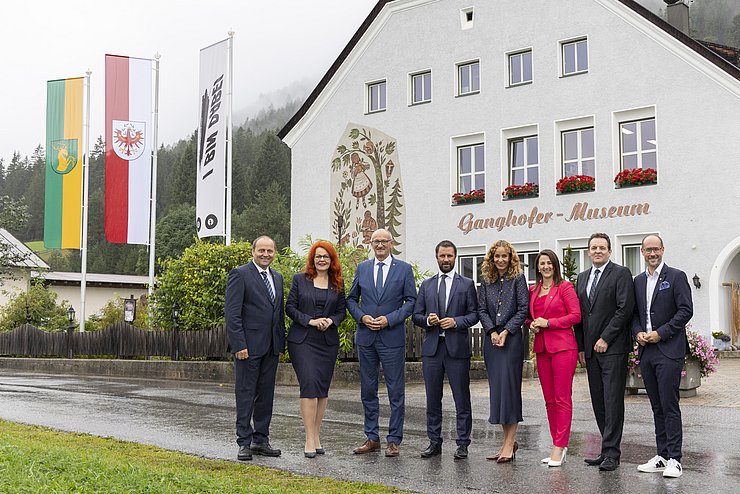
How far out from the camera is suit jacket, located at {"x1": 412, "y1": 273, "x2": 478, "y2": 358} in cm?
873

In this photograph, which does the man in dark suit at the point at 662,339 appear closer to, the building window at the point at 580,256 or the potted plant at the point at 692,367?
the potted plant at the point at 692,367

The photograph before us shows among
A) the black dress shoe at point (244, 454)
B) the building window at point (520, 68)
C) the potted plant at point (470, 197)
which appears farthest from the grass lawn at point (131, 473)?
the building window at point (520, 68)

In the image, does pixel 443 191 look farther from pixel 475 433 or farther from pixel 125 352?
pixel 475 433

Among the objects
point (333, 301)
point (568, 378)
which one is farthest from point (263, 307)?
point (568, 378)

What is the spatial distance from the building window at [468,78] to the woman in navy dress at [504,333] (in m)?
23.7

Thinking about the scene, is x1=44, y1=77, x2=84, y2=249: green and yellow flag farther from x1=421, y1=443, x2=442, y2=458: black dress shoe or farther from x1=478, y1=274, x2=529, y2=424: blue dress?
x1=478, y1=274, x2=529, y2=424: blue dress

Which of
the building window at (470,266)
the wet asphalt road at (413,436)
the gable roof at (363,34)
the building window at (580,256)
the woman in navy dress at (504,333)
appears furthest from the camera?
the building window at (470,266)

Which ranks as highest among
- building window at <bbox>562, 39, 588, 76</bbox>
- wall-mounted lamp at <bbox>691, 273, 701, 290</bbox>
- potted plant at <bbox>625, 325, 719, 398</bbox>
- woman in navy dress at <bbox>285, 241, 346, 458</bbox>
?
building window at <bbox>562, 39, 588, 76</bbox>

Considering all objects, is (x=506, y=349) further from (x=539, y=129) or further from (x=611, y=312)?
(x=539, y=129)

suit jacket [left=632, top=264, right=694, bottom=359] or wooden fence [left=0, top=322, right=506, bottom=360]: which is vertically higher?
suit jacket [left=632, top=264, right=694, bottom=359]

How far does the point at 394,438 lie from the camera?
8.69 meters

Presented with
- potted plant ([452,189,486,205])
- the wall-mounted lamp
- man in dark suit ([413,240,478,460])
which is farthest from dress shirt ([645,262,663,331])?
potted plant ([452,189,486,205])

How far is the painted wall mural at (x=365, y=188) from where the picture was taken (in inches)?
1315

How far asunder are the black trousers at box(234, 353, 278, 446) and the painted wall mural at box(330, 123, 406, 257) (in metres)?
24.0
